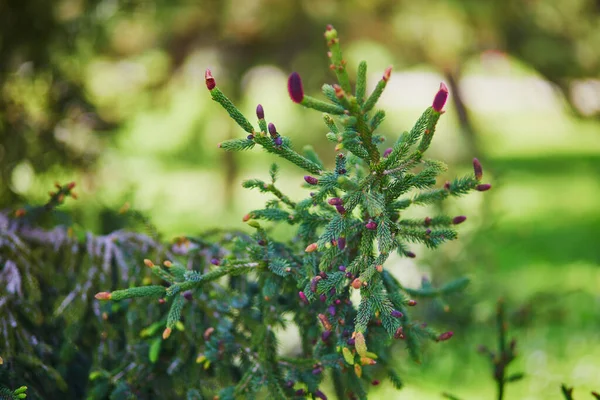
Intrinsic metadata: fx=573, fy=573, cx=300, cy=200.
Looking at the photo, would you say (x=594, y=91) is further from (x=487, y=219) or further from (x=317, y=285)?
(x=317, y=285)

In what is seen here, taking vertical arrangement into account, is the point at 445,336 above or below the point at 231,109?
below

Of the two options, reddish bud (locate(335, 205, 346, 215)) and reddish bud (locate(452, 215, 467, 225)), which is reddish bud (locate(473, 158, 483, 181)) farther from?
reddish bud (locate(335, 205, 346, 215))

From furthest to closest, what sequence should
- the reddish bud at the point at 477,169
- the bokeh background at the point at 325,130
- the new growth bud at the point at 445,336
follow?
1. the bokeh background at the point at 325,130
2. the new growth bud at the point at 445,336
3. the reddish bud at the point at 477,169

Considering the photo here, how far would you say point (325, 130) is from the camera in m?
8.56

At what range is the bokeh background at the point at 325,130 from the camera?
3627mm

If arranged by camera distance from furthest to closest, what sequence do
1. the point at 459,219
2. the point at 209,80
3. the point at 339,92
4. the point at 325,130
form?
the point at 325,130, the point at 459,219, the point at 209,80, the point at 339,92

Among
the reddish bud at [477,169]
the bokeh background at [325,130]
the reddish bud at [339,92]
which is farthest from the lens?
the bokeh background at [325,130]

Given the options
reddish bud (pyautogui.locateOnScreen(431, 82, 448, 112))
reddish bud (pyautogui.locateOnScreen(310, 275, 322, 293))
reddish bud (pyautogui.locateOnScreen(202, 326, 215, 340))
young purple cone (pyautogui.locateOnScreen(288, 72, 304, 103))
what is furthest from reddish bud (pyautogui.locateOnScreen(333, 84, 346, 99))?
reddish bud (pyautogui.locateOnScreen(202, 326, 215, 340))

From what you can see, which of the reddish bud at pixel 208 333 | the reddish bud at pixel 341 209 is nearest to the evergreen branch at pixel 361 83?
the reddish bud at pixel 341 209

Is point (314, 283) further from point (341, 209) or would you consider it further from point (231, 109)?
point (231, 109)

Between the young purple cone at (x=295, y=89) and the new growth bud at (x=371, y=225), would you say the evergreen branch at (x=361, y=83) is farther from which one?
the new growth bud at (x=371, y=225)

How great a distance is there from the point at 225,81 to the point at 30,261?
262 inches

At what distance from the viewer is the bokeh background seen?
3.63m

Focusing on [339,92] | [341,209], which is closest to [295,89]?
[339,92]
